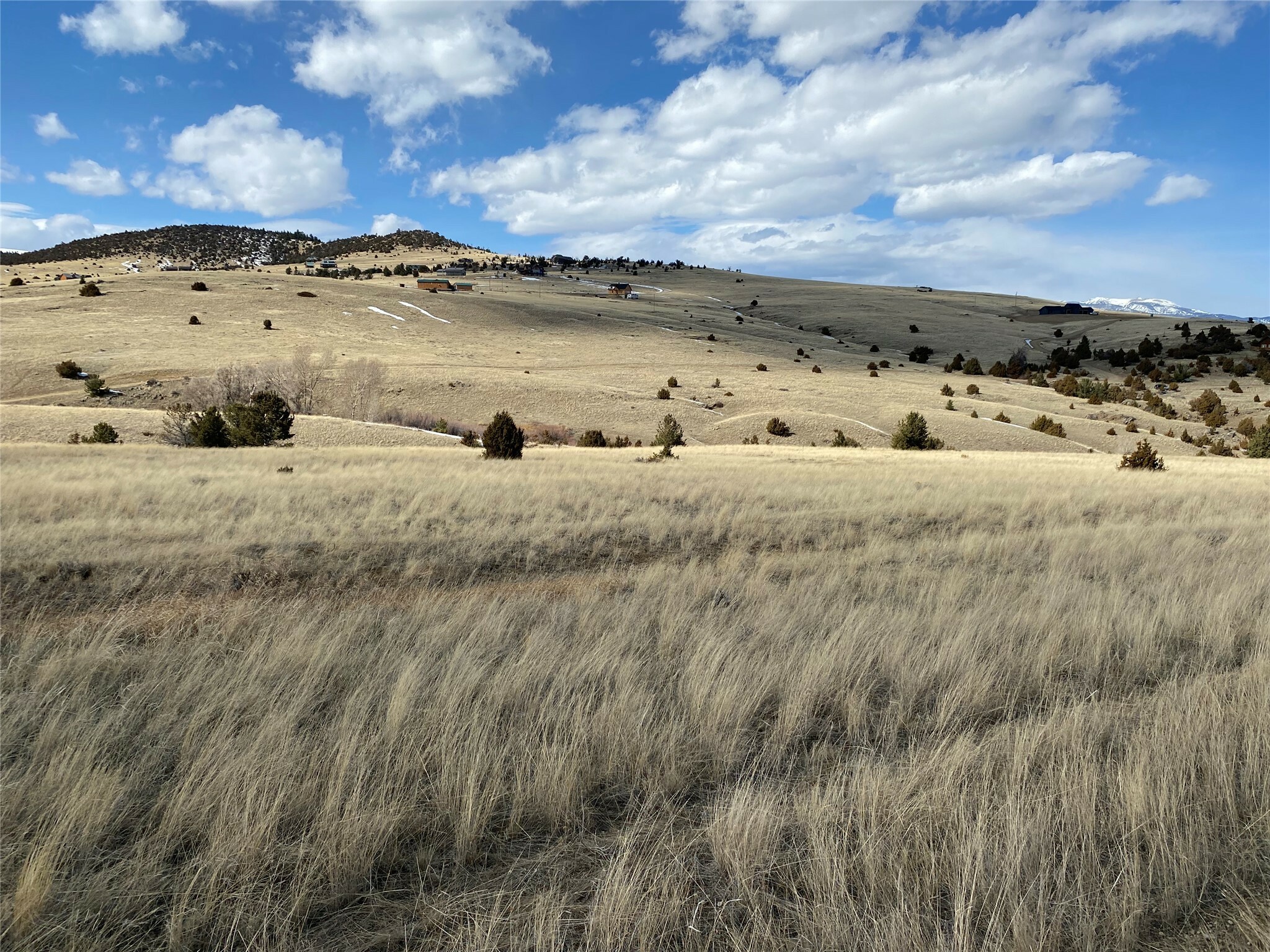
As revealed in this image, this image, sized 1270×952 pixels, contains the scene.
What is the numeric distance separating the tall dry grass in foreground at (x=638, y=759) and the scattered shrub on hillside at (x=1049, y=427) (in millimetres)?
40674

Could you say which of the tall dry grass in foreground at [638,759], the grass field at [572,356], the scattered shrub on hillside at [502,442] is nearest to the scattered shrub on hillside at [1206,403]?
the grass field at [572,356]

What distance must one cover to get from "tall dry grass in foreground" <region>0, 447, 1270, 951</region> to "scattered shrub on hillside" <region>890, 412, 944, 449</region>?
29.5 m

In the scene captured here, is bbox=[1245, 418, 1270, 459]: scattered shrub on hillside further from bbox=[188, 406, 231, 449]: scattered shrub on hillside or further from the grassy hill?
bbox=[188, 406, 231, 449]: scattered shrub on hillside

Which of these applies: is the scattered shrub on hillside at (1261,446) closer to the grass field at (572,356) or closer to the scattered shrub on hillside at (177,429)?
the grass field at (572,356)

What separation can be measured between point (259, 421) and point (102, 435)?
5.61m

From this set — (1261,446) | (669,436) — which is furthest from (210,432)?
(1261,446)

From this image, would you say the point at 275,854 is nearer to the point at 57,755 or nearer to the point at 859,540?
the point at 57,755

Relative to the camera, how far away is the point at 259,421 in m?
26.8

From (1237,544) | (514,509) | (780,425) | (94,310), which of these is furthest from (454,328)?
(1237,544)

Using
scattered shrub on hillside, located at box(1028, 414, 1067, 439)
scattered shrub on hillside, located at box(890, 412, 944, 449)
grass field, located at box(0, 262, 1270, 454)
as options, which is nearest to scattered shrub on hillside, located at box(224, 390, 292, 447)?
grass field, located at box(0, 262, 1270, 454)

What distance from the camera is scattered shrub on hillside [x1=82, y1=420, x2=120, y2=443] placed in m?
25.2

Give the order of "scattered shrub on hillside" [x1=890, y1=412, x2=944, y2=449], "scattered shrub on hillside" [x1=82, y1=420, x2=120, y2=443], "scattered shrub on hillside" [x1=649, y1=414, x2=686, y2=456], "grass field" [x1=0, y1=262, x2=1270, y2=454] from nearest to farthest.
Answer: "scattered shrub on hillside" [x1=82, y1=420, x2=120, y2=443] < "scattered shrub on hillside" [x1=649, y1=414, x2=686, y2=456] < "scattered shrub on hillside" [x1=890, y1=412, x2=944, y2=449] < "grass field" [x1=0, y1=262, x2=1270, y2=454]

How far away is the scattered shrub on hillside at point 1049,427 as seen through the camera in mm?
43000

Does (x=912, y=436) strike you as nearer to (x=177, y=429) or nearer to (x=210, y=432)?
(x=210, y=432)
